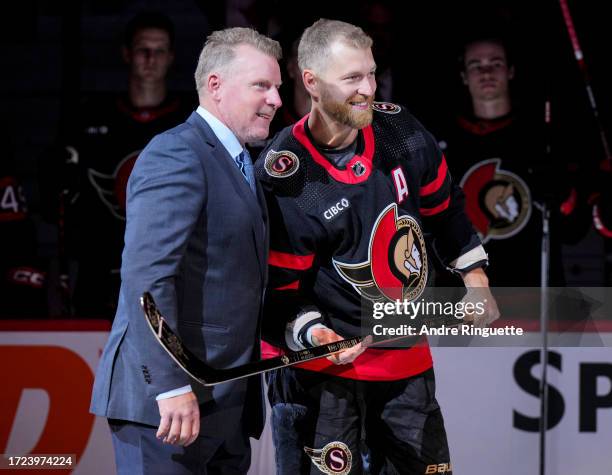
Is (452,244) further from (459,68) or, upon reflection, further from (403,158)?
(459,68)

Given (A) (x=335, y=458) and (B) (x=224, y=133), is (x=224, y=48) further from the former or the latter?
(A) (x=335, y=458)

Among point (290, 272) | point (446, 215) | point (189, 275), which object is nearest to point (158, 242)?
point (189, 275)

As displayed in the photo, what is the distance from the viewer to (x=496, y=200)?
14.2ft

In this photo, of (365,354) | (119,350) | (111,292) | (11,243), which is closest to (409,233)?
(365,354)

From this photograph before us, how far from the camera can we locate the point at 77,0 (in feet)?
15.0

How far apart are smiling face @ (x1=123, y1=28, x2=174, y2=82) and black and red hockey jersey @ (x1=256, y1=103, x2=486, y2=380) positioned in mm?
1987

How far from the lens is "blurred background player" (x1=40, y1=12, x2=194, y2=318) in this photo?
430 cm

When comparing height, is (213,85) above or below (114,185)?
below

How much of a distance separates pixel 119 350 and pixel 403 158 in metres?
0.96

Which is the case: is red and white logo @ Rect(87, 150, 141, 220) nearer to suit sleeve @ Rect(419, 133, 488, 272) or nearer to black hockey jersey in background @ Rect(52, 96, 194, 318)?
black hockey jersey in background @ Rect(52, 96, 194, 318)

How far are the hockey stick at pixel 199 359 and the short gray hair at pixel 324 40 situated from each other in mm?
754

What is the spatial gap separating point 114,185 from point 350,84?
2.11 meters

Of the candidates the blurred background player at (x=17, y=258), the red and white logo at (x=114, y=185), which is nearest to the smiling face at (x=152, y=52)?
the red and white logo at (x=114, y=185)

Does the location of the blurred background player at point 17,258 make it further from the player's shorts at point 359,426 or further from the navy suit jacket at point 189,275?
the navy suit jacket at point 189,275
